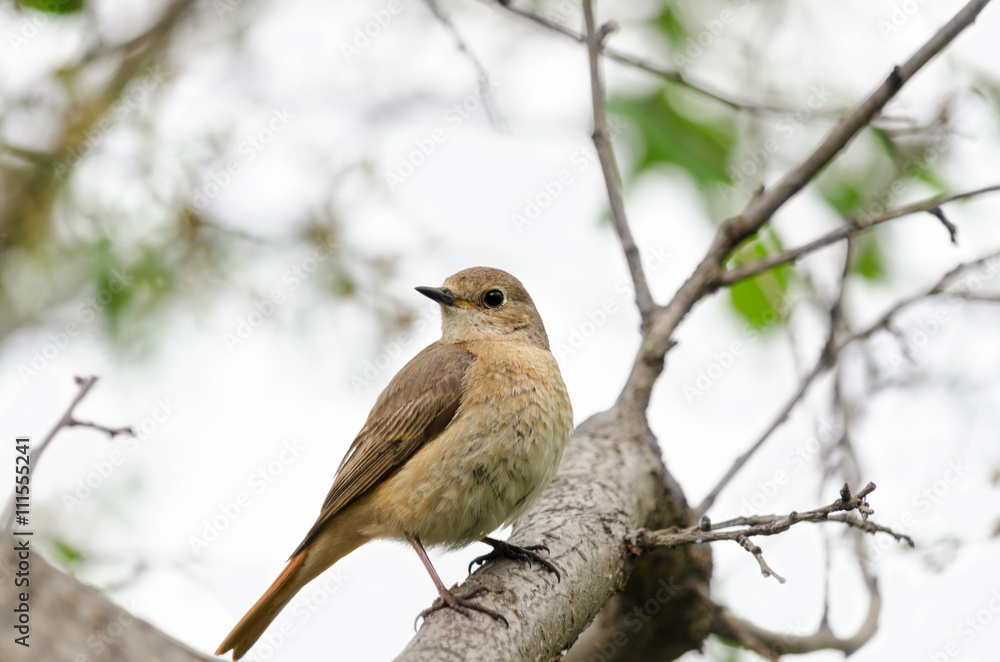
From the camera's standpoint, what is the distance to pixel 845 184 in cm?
610

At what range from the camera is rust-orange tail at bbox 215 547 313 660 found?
13.1 ft

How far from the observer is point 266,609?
4.07 m

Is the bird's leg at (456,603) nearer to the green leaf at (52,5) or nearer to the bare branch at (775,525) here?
the bare branch at (775,525)

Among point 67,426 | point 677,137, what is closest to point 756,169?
point 677,137

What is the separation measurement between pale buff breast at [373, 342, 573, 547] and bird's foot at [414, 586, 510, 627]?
2.02 ft

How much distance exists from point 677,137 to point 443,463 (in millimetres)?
3257

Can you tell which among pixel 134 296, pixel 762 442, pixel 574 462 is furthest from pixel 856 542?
pixel 134 296

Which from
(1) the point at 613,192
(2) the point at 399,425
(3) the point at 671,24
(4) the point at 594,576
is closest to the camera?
(4) the point at 594,576

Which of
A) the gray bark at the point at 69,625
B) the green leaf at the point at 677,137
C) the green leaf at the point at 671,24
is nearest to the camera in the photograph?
the gray bark at the point at 69,625

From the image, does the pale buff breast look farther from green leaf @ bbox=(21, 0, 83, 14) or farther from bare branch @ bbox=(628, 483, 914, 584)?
green leaf @ bbox=(21, 0, 83, 14)

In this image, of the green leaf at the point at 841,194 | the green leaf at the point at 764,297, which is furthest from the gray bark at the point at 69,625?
the green leaf at the point at 841,194

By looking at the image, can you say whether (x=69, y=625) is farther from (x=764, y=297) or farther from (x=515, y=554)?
(x=764, y=297)

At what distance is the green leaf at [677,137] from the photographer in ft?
19.5

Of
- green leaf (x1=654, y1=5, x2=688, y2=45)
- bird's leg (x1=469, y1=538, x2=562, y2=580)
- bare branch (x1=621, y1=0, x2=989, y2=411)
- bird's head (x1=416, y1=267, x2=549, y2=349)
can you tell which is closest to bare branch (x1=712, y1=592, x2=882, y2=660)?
bare branch (x1=621, y1=0, x2=989, y2=411)
